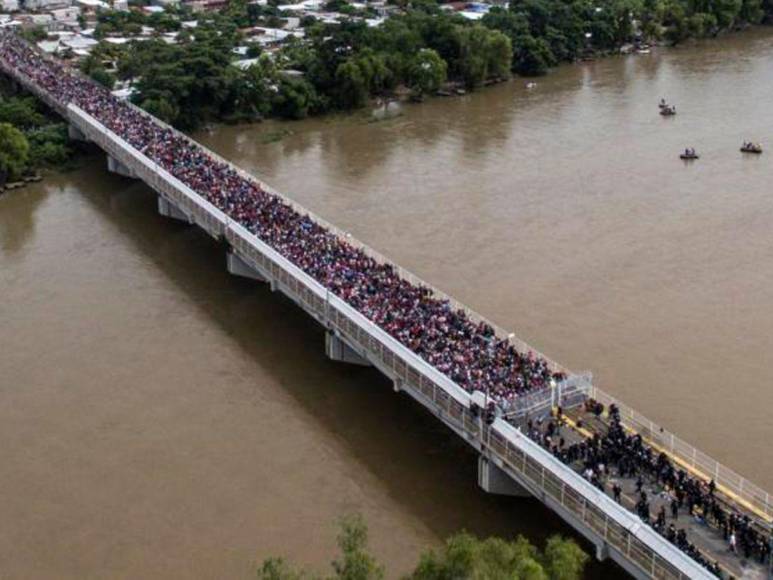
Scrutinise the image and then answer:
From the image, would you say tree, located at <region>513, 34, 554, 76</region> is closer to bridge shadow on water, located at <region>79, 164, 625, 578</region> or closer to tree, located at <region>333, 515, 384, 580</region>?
bridge shadow on water, located at <region>79, 164, 625, 578</region>

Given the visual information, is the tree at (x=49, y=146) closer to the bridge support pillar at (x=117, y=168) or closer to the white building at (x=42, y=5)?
the bridge support pillar at (x=117, y=168)

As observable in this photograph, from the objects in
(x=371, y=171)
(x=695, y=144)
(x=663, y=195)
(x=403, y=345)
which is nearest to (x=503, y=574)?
(x=403, y=345)

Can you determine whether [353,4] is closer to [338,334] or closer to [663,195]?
[663,195]

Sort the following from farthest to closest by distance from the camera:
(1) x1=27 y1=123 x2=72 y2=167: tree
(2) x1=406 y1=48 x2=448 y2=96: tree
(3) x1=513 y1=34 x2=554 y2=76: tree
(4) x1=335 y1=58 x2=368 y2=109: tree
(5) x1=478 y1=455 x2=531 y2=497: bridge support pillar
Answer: (3) x1=513 y1=34 x2=554 y2=76: tree, (2) x1=406 y1=48 x2=448 y2=96: tree, (4) x1=335 y1=58 x2=368 y2=109: tree, (1) x1=27 y1=123 x2=72 y2=167: tree, (5) x1=478 y1=455 x2=531 y2=497: bridge support pillar

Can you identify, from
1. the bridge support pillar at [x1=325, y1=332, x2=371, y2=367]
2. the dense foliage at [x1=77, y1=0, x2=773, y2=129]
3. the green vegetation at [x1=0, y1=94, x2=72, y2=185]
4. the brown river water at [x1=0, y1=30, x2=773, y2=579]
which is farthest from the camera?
the dense foliage at [x1=77, y1=0, x2=773, y2=129]

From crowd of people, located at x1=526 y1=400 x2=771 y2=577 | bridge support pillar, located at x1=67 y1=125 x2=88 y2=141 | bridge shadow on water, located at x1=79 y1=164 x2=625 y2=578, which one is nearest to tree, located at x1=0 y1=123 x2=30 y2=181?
bridge support pillar, located at x1=67 y1=125 x2=88 y2=141

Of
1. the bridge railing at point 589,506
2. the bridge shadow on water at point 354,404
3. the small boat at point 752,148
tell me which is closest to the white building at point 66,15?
the bridge shadow on water at point 354,404
